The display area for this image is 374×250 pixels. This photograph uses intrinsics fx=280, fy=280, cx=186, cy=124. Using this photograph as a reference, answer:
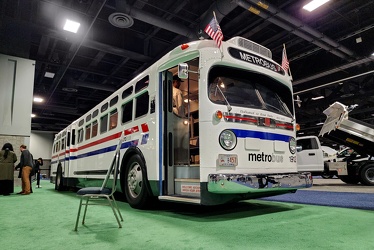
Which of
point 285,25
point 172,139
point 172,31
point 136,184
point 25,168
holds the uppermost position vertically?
point 172,31

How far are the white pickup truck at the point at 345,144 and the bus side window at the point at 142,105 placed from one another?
6.36m

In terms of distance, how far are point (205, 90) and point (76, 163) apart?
22.5ft

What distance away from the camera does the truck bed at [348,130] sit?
996 centimetres

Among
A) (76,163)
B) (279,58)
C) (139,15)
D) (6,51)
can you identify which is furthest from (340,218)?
(6,51)

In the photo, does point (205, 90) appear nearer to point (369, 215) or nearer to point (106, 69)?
point (369, 215)

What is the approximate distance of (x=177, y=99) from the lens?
17.1 ft

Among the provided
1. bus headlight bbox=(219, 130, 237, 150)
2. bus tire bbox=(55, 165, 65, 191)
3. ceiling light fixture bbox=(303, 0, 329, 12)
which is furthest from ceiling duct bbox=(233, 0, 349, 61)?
bus tire bbox=(55, 165, 65, 191)

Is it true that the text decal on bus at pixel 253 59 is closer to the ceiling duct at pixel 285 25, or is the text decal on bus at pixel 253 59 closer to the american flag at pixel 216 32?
the american flag at pixel 216 32

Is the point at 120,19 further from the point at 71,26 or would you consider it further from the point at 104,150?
the point at 104,150

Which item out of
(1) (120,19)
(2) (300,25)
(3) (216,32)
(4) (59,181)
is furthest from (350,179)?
(4) (59,181)

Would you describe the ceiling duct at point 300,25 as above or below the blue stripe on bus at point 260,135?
above

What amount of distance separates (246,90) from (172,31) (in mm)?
5105

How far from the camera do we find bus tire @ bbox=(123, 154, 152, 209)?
16.2 ft

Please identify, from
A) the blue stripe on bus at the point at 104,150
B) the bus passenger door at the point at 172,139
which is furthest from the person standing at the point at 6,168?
the bus passenger door at the point at 172,139
